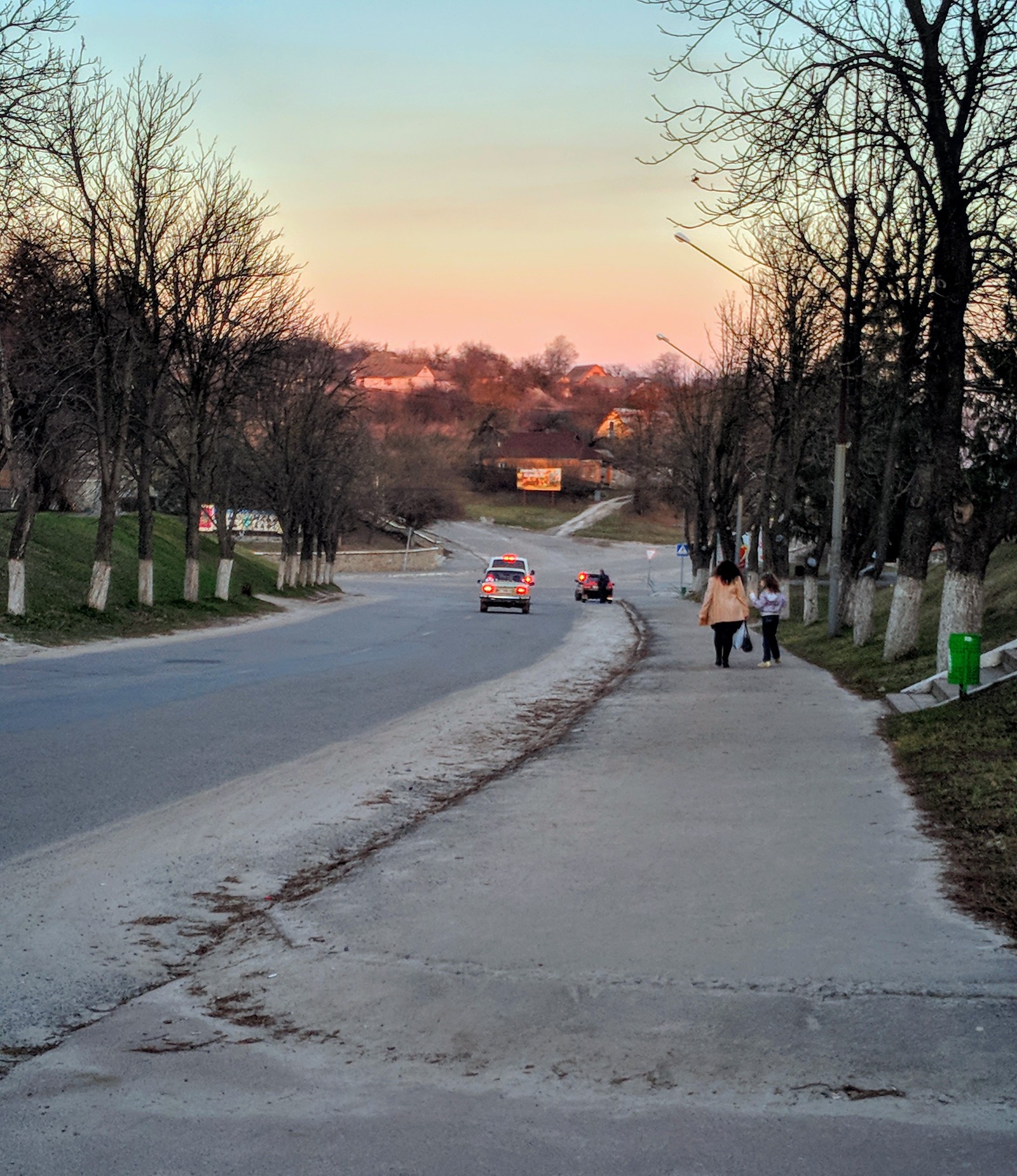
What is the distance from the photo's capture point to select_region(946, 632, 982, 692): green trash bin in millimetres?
13914

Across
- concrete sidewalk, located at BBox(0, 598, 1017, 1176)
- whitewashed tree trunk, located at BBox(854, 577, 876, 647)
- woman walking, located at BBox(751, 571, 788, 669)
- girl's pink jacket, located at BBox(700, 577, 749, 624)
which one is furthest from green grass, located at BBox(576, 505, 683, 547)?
concrete sidewalk, located at BBox(0, 598, 1017, 1176)

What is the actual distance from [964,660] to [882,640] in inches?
406

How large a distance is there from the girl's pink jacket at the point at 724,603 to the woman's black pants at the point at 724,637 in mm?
97

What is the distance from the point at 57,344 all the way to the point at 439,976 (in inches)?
1139

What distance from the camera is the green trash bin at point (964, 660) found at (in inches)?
548

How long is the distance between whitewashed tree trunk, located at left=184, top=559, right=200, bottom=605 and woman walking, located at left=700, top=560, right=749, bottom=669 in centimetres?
1914

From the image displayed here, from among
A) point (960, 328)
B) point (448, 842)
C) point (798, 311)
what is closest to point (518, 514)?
point (798, 311)

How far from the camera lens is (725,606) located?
70.4 feet

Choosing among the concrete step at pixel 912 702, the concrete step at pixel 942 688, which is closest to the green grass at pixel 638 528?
the concrete step at pixel 942 688

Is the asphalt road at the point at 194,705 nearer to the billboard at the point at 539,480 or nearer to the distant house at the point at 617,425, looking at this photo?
the billboard at the point at 539,480

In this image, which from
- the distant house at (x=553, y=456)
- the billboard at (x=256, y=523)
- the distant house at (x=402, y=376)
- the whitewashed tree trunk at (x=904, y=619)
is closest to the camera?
the whitewashed tree trunk at (x=904, y=619)

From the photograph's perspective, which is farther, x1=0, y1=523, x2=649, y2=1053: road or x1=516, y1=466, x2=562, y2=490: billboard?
x1=516, y1=466, x2=562, y2=490: billboard

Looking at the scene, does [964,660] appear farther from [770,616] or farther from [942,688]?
[770,616]

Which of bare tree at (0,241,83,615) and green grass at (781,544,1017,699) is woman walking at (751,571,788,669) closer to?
green grass at (781,544,1017,699)
